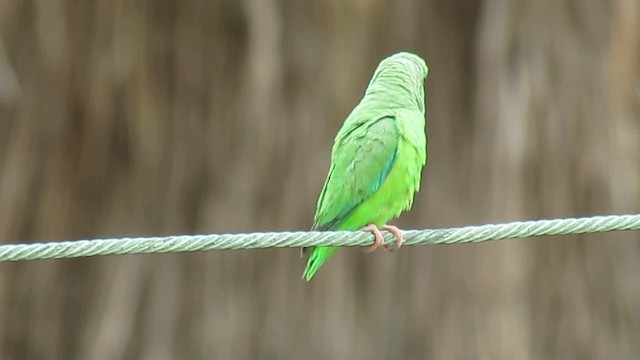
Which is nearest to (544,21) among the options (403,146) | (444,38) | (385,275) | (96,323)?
(444,38)

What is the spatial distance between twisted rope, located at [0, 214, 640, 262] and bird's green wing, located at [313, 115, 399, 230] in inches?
12.5

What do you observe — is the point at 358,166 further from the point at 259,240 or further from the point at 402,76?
the point at 259,240

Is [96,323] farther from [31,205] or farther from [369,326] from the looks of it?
[369,326]

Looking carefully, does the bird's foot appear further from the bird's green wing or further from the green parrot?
the bird's green wing

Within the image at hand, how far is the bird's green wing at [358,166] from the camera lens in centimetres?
300

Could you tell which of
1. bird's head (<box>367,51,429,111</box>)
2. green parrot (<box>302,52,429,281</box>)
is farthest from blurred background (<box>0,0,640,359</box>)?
green parrot (<box>302,52,429,281</box>)

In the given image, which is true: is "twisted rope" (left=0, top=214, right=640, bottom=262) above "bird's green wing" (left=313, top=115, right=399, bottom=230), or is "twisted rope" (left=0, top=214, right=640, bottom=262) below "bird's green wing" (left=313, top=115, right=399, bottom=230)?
below

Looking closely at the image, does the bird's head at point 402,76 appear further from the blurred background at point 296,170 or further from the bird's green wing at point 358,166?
the blurred background at point 296,170

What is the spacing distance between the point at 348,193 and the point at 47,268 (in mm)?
1841

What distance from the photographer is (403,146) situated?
118 inches

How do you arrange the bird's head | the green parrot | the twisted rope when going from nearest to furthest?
the twisted rope → the green parrot → the bird's head

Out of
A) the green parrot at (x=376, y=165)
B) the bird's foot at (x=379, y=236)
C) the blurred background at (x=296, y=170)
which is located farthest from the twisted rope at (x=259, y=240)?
the blurred background at (x=296, y=170)

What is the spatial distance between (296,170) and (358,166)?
1270 mm

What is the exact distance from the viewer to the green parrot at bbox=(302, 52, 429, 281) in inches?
118
